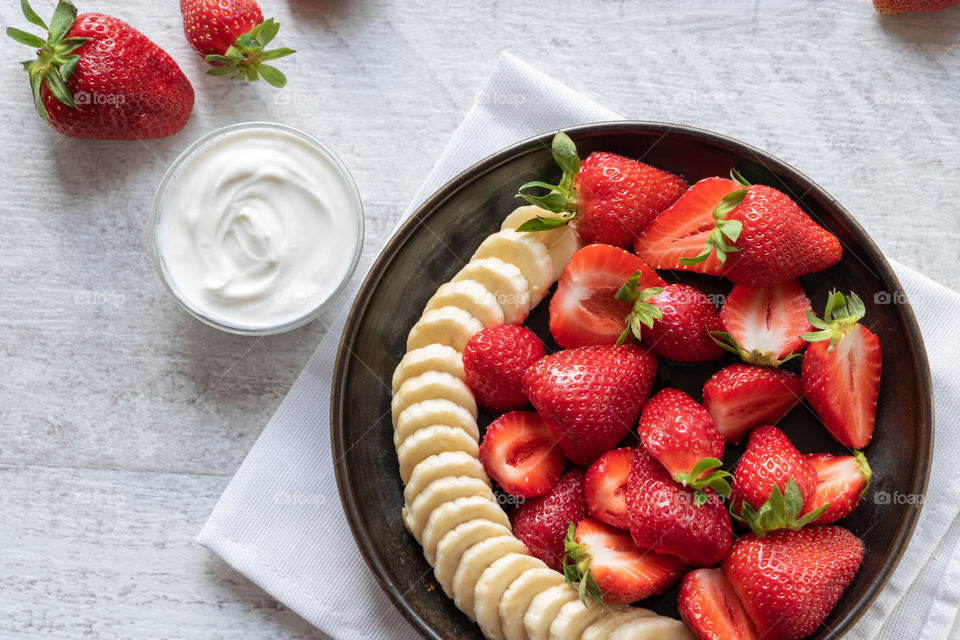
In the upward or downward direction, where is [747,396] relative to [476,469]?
upward

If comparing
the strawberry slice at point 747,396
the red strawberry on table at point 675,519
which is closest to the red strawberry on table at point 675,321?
the strawberry slice at point 747,396

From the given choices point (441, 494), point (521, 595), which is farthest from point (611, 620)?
point (441, 494)

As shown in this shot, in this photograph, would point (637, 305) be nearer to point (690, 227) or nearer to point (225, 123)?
point (690, 227)

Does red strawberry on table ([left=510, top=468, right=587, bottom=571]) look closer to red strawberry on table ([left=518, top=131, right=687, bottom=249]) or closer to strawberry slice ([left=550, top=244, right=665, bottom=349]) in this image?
→ strawberry slice ([left=550, top=244, right=665, bottom=349])

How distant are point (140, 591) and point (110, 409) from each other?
0.60 meters

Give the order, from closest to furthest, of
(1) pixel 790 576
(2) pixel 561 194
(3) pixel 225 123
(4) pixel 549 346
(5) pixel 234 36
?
(1) pixel 790 576
(2) pixel 561 194
(4) pixel 549 346
(5) pixel 234 36
(3) pixel 225 123

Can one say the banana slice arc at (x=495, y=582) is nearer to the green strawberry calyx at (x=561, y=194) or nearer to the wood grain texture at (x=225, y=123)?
the wood grain texture at (x=225, y=123)

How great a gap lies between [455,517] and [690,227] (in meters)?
1.03

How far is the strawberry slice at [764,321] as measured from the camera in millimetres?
2154

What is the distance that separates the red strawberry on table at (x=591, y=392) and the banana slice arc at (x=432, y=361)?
207mm

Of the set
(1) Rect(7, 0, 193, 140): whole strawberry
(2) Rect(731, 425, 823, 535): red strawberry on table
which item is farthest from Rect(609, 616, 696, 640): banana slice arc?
(1) Rect(7, 0, 193, 140): whole strawberry

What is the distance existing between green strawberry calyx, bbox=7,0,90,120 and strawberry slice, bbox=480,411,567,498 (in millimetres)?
1602

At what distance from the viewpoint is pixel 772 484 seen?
80.4 inches

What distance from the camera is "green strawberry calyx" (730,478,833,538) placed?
1.99m
